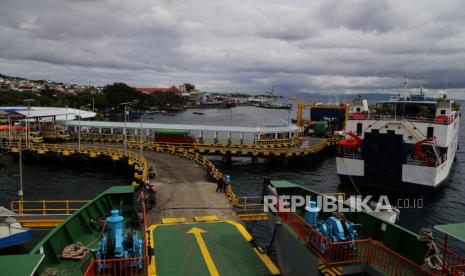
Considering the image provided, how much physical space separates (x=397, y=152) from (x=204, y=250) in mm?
23084

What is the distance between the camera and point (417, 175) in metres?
29.5

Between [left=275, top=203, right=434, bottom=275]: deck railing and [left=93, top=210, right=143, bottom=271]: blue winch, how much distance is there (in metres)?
5.32

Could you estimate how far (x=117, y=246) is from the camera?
1038 cm

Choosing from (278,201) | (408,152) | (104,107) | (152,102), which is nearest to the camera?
Result: (278,201)

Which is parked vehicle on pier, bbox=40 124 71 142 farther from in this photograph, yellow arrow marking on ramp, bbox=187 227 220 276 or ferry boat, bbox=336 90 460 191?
yellow arrow marking on ramp, bbox=187 227 220 276

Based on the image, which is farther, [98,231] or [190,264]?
[98,231]

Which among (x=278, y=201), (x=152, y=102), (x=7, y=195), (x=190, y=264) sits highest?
(x=152, y=102)

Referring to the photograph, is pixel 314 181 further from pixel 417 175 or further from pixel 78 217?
pixel 78 217

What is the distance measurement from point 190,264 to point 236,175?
2793 centimetres

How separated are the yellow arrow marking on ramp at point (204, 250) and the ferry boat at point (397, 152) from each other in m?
21.7

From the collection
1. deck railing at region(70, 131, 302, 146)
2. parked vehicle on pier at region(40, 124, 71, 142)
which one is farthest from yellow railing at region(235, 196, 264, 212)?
parked vehicle on pier at region(40, 124, 71, 142)

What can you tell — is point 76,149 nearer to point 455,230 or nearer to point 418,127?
point 418,127

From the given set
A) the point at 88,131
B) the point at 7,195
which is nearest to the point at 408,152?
the point at 7,195

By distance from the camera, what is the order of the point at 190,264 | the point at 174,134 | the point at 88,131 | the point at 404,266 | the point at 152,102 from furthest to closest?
the point at 152,102 → the point at 88,131 → the point at 174,134 → the point at 190,264 → the point at 404,266
